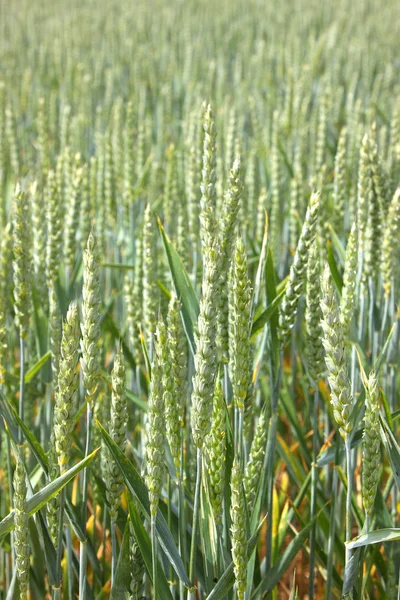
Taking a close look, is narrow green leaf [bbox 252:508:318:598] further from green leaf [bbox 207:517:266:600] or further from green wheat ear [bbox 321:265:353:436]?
green wheat ear [bbox 321:265:353:436]

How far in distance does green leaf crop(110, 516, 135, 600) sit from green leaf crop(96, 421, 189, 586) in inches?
1.4

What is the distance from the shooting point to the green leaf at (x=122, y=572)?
0.74 metres

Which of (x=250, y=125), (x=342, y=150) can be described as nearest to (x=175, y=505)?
(x=342, y=150)

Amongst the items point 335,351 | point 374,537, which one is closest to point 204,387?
point 335,351

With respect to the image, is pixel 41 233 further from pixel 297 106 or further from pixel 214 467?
Answer: pixel 297 106

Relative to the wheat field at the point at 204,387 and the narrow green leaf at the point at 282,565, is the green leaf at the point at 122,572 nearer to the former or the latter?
the wheat field at the point at 204,387

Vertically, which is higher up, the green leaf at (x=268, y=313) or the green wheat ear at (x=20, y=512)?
the green leaf at (x=268, y=313)

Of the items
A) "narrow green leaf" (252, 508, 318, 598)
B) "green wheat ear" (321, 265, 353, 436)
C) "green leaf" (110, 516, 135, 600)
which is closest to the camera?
"green wheat ear" (321, 265, 353, 436)

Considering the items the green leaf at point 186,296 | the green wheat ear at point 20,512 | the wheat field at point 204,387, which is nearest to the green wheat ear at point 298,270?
the wheat field at point 204,387

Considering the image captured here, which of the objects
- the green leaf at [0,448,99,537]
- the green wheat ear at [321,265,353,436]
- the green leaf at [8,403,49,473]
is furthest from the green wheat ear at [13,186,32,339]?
the green wheat ear at [321,265,353,436]

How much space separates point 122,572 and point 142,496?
0.31ft

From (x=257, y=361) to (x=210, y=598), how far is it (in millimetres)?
389

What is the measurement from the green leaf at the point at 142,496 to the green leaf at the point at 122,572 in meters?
0.04

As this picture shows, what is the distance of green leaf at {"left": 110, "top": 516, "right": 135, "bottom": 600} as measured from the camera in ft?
2.42
